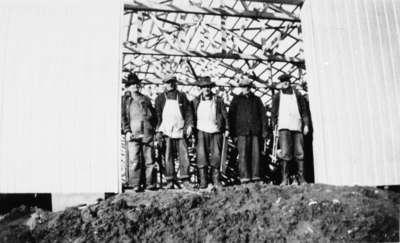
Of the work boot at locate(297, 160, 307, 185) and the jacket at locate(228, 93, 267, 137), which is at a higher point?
the jacket at locate(228, 93, 267, 137)

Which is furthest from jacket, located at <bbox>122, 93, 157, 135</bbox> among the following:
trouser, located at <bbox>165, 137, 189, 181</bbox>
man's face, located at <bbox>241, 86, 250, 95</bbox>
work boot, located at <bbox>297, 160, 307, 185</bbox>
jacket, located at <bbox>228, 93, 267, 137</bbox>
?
work boot, located at <bbox>297, 160, 307, 185</bbox>

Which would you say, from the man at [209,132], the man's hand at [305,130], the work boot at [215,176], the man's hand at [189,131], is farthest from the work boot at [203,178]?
the man's hand at [305,130]

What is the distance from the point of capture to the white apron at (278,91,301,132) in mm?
7656

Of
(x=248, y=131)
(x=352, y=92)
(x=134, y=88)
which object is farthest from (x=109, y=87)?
(x=352, y=92)

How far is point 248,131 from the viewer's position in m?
7.50

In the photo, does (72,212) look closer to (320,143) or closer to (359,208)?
(359,208)

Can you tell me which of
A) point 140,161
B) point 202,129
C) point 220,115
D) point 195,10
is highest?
point 195,10

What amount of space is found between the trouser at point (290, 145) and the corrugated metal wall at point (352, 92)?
0.48 m

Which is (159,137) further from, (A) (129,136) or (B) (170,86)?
(B) (170,86)

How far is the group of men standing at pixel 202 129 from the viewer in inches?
283

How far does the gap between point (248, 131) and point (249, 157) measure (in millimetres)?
423

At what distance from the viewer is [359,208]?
6062 mm

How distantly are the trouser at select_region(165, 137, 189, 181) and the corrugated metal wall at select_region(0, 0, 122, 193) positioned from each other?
2.52ft

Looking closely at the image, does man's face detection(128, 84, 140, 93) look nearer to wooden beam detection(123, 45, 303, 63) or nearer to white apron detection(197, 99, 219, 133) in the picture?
wooden beam detection(123, 45, 303, 63)
